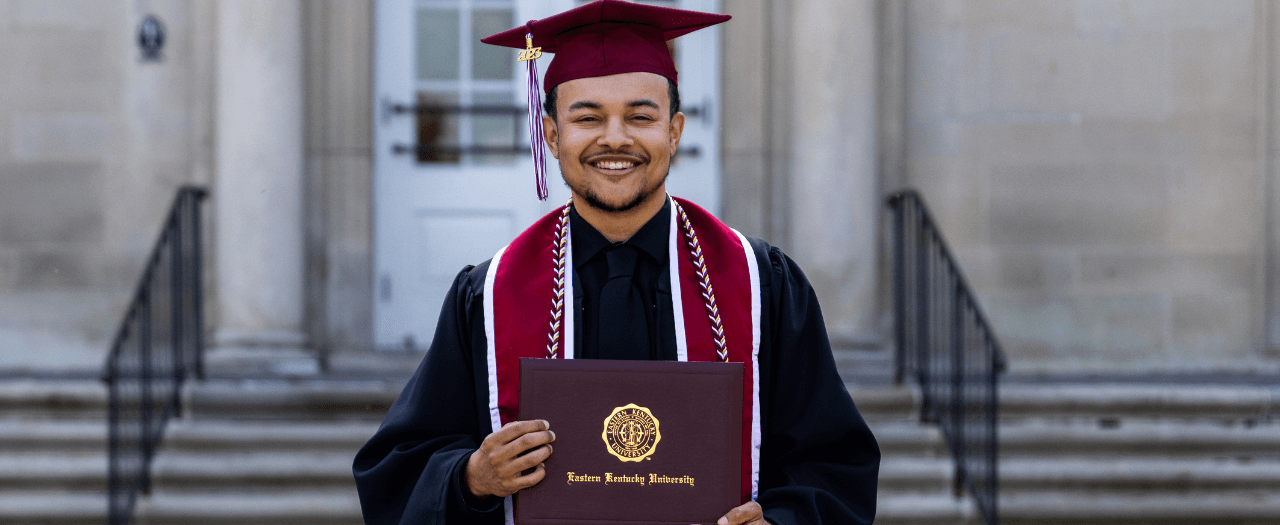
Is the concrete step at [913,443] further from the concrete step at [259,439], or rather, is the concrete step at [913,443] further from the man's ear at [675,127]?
the man's ear at [675,127]

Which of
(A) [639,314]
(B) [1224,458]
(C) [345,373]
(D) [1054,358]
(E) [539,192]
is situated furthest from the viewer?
(D) [1054,358]

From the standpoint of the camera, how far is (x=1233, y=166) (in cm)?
688

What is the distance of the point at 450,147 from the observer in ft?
22.7

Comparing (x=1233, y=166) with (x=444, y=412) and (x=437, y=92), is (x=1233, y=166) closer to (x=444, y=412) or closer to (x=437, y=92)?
(x=437, y=92)

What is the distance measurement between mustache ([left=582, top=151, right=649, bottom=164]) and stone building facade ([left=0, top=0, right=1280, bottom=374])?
469 cm

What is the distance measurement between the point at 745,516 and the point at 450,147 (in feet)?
18.0

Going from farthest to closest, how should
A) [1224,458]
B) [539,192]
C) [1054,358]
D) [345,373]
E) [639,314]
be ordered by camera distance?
1. [1054,358]
2. [345,373]
3. [1224,458]
4. [539,192]
5. [639,314]

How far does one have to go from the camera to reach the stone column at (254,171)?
6.26m

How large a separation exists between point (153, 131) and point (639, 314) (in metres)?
5.65

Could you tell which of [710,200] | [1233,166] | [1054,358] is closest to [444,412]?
[710,200]

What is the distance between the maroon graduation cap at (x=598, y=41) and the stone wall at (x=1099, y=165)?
5146mm

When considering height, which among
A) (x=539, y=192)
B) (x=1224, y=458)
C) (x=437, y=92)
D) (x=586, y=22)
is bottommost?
(x=1224, y=458)

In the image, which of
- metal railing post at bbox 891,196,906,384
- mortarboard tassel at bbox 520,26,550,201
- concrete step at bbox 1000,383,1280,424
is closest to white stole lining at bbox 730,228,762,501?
mortarboard tassel at bbox 520,26,550,201

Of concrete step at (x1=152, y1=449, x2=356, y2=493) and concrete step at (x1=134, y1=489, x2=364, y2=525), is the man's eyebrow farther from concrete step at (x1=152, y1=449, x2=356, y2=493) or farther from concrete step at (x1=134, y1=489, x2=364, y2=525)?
concrete step at (x1=152, y1=449, x2=356, y2=493)
